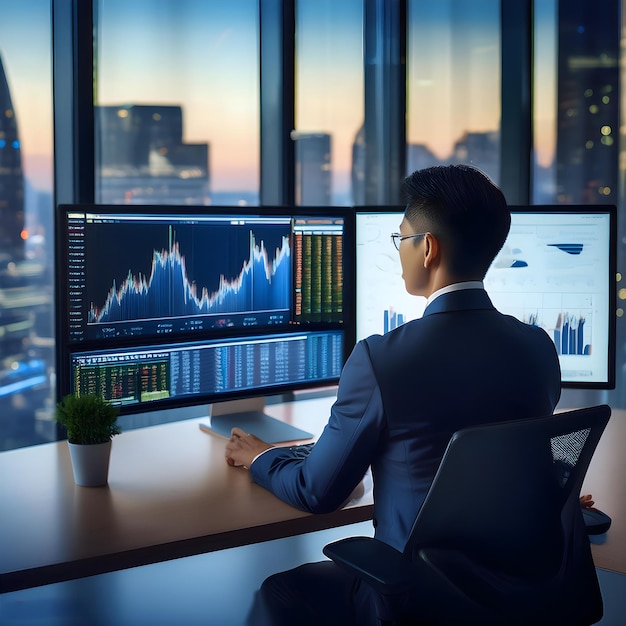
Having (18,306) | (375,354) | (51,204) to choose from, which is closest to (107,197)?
(51,204)

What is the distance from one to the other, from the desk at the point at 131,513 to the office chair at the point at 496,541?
287mm

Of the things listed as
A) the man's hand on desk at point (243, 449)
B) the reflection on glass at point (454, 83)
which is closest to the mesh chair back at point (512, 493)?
the man's hand on desk at point (243, 449)

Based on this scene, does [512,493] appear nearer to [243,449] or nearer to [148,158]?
[243,449]

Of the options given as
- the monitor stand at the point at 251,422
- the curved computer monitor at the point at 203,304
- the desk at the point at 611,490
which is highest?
the curved computer monitor at the point at 203,304

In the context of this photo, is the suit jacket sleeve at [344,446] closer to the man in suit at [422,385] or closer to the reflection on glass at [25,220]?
the man in suit at [422,385]

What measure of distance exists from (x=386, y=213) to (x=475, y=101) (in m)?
1.36

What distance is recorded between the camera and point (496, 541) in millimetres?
1262

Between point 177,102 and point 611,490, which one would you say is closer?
point 611,490

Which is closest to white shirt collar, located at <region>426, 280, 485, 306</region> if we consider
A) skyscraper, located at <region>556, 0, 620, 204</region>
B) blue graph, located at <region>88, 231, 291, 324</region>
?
blue graph, located at <region>88, 231, 291, 324</region>

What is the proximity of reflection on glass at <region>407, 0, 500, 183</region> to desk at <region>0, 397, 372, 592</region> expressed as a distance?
1.90 meters

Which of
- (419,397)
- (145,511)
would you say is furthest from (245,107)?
(419,397)

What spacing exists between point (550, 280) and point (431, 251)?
2.90 ft

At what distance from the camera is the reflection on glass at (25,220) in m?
2.41

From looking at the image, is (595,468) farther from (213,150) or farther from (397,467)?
(213,150)
